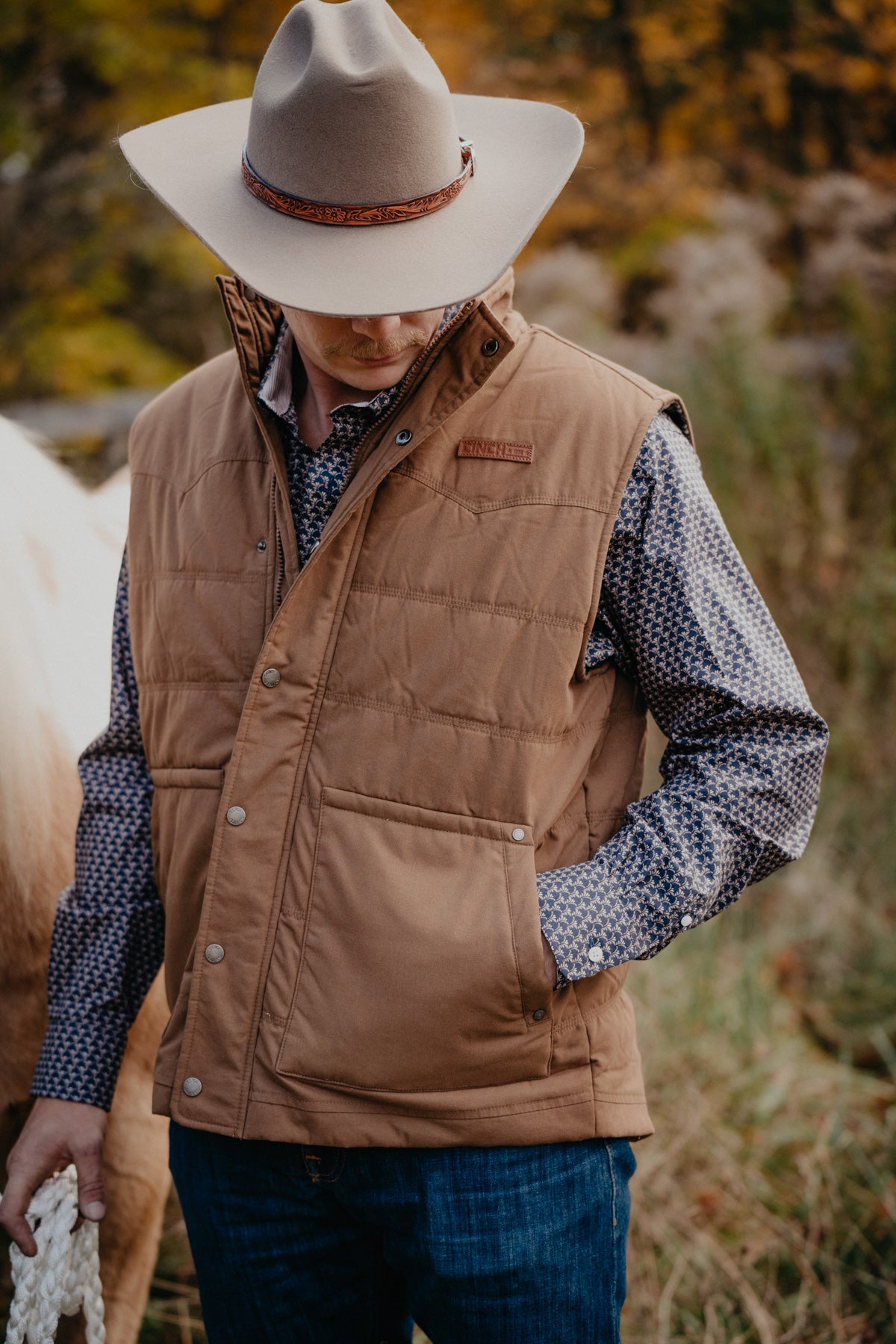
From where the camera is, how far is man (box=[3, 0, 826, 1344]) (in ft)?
→ 4.18

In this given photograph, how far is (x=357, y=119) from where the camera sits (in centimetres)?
123

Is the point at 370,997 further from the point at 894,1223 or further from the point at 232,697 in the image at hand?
the point at 894,1223

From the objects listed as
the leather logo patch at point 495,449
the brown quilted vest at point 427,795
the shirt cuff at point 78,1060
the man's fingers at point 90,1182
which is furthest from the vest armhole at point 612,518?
the man's fingers at point 90,1182

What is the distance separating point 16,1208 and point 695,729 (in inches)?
44.1

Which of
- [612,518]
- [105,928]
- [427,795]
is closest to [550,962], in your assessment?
[427,795]

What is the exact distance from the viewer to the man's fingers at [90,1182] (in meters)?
1.51

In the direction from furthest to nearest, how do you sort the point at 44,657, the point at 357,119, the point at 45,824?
the point at 44,657 → the point at 45,824 → the point at 357,119

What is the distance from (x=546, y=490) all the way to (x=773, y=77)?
7581 mm

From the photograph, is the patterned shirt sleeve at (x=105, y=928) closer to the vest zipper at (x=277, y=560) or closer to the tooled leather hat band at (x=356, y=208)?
the vest zipper at (x=277, y=560)

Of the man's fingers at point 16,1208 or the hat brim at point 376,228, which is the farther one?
the man's fingers at point 16,1208

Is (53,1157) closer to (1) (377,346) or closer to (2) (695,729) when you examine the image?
(2) (695,729)

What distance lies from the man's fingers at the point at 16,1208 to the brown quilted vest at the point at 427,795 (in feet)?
0.91

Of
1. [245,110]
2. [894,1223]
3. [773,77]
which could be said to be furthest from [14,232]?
[894,1223]

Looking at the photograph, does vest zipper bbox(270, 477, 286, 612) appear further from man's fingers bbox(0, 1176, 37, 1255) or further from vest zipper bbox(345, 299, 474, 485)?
man's fingers bbox(0, 1176, 37, 1255)
